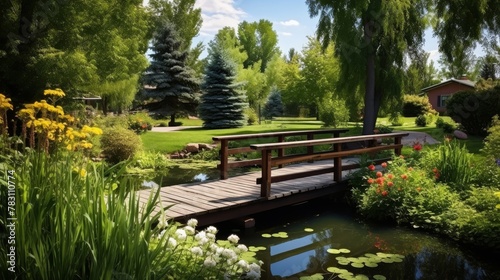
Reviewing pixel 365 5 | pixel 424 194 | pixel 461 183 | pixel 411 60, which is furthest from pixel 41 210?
pixel 411 60

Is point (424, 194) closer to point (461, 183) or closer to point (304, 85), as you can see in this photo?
point (461, 183)

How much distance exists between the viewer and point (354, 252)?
18.3ft

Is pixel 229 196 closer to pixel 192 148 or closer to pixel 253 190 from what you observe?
pixel 253 190

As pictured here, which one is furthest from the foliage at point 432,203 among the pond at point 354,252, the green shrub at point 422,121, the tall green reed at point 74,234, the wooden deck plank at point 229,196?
the green shrub at point 422,121

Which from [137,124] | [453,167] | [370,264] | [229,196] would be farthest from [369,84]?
[137,124]

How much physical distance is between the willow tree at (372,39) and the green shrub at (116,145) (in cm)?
755

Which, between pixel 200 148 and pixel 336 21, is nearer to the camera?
pixel 336 21

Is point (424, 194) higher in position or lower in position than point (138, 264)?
lower

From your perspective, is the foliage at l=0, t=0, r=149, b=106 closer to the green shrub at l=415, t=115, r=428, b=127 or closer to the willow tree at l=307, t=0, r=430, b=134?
the willow tree at l=307, t=0, r=430, b=134

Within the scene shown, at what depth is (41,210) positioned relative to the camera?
8.26 ft

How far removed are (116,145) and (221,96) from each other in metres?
13.7

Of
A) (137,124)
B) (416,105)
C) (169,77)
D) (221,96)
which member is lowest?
(137,124)

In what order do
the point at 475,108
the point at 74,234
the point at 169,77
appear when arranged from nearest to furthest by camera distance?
1. the point at 74,234
2. the point at 475,108
3. the point at 169,77

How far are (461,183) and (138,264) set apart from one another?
6.82 meters
